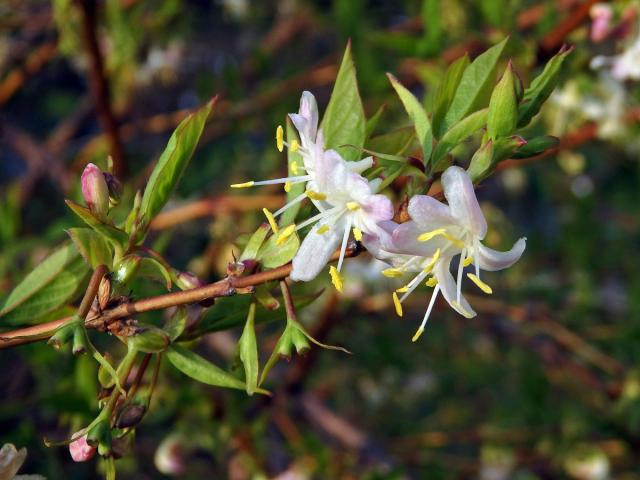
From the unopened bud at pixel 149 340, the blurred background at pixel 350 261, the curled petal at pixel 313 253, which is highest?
the curled petal at pixel 313 253

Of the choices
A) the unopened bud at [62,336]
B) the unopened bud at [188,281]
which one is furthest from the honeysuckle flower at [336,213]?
the unopened bud at [62,336]

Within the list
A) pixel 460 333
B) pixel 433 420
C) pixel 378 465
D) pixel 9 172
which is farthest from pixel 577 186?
pixel 9 172

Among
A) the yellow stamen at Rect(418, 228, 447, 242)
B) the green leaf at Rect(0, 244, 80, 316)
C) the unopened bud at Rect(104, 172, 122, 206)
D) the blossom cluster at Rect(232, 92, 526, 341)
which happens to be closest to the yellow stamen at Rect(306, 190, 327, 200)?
the blossom cluster at Rect(232, 92, 526, 341)

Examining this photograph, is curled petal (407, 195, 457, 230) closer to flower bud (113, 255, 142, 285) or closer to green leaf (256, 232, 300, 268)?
green leaf (256, 232, 300, 268)

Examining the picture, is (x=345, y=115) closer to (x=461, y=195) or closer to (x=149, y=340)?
(x=461, y=195)

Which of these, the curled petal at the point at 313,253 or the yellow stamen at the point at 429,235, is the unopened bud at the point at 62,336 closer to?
the curled petal at the point at 313,253

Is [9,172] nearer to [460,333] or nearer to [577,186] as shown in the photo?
[460,333]

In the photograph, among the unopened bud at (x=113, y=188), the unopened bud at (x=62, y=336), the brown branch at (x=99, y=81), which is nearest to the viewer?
the unopened bud at (x=62, y=336)
